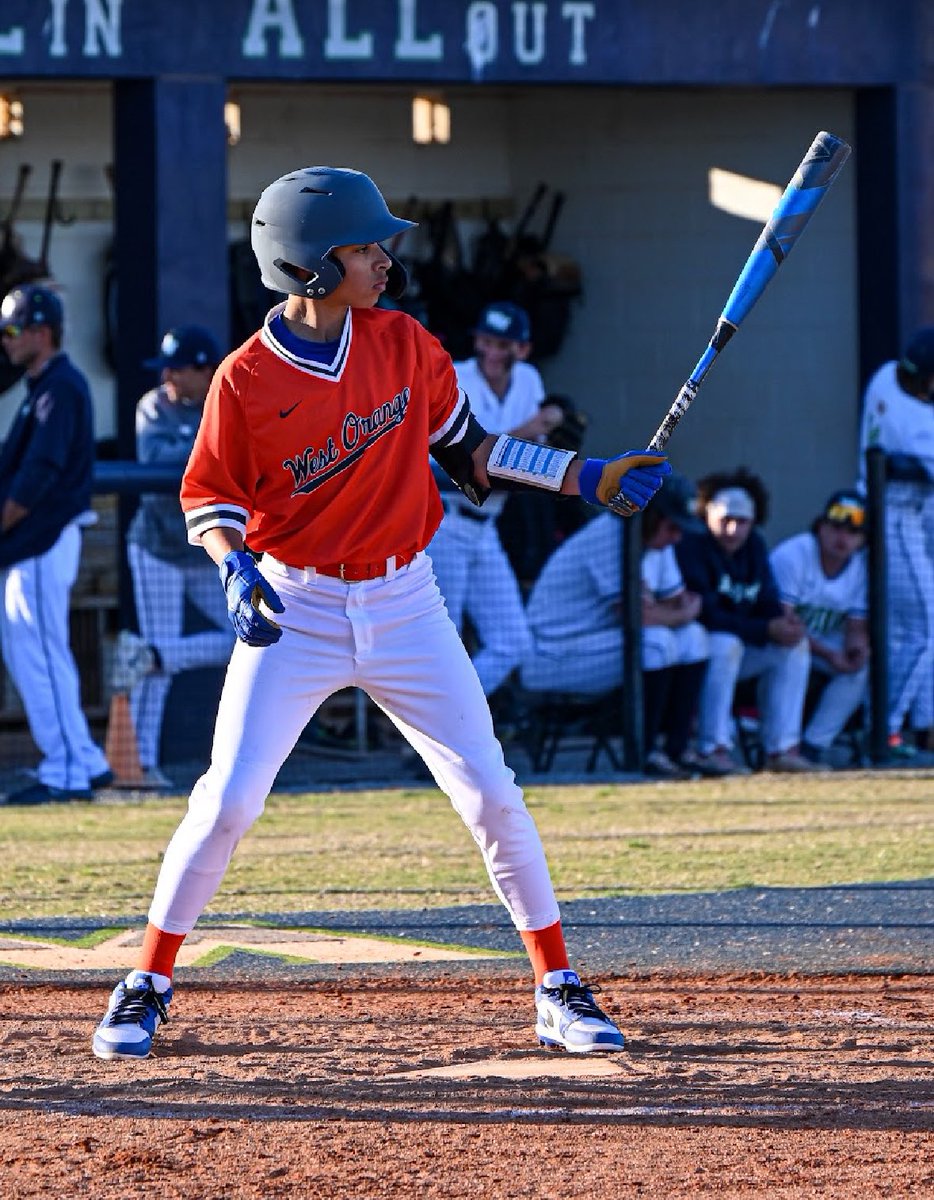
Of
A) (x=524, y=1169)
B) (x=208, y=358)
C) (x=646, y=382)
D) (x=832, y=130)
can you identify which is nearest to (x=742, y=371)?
(x=646, y=382)

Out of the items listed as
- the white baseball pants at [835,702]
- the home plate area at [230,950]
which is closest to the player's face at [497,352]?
the white baseball pants at [835,702]

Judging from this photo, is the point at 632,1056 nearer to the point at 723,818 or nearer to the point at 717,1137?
the point at 717,1137

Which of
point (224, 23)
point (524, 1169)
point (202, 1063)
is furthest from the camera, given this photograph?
point (224, 23)

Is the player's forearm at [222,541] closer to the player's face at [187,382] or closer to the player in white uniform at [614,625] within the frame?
the player's face at [187,382]

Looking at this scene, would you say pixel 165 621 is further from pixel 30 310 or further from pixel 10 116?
pixel 10 116

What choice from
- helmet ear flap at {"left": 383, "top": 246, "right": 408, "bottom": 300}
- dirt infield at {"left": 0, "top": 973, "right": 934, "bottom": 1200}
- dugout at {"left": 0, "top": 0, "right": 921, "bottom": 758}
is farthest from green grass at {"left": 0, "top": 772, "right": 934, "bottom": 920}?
dugout at {"left": 0, "top": 0, "right": 921, "bottom": 758}

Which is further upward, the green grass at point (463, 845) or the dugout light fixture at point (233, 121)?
the dugout light fixture at point (233, 121)

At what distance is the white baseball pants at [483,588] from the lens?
10320 mm

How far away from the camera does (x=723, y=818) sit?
8.99 meters

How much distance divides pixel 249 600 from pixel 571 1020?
1125mm

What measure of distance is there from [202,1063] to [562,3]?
28.5 ft

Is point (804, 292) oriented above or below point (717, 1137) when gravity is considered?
above

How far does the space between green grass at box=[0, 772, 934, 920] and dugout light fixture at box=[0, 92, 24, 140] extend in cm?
556

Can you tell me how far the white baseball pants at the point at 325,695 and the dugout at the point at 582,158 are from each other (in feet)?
23.6
